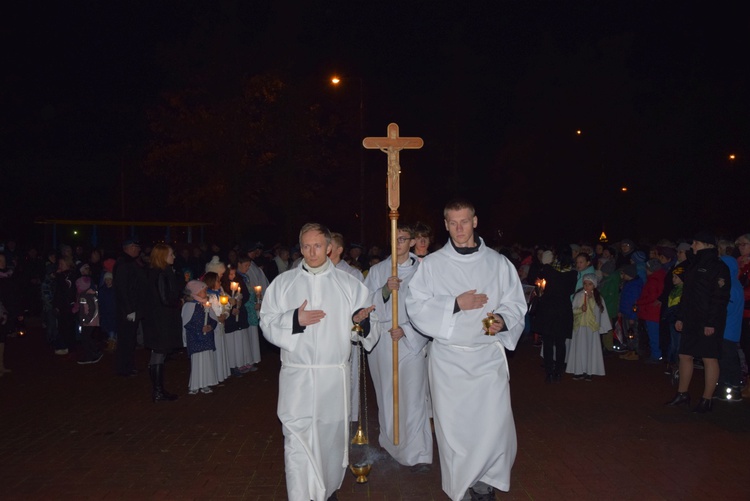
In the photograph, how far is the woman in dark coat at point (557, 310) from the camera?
33.4 feet

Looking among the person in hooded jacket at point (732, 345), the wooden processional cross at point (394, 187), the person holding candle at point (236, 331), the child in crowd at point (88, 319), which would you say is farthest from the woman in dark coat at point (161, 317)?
the person in hooded jacket at point (732, 345)

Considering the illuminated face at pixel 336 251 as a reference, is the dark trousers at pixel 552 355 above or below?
below

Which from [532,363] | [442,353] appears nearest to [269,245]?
[532,363]

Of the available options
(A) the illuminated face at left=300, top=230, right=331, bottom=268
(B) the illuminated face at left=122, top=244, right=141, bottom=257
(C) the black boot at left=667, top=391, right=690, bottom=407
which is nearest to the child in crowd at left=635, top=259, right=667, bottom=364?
(C) the black boot at left=667, top=391, right=690, bottom=407

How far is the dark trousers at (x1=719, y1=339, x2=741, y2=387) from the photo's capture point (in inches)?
348

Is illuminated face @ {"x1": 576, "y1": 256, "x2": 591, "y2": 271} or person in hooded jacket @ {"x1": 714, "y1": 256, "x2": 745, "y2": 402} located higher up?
illuminated face @ {"x1": 576, "y1": 256, "x2": 591, "y2": 271}

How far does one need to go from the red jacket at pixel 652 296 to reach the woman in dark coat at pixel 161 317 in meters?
7.23

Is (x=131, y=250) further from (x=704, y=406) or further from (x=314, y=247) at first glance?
(x=704, y=406)

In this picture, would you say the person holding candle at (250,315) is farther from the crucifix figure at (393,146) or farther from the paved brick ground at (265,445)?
the crucifix figure at (393,146)

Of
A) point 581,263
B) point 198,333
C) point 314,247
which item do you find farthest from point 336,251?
point 581,263

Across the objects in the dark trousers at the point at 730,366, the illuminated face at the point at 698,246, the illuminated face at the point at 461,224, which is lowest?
the dark trousers at the point at 730,366

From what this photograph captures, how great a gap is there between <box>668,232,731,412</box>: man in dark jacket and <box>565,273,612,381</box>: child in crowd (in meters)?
2.21

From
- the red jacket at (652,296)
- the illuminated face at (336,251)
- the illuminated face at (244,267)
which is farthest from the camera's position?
the illuminated face at (244,267)

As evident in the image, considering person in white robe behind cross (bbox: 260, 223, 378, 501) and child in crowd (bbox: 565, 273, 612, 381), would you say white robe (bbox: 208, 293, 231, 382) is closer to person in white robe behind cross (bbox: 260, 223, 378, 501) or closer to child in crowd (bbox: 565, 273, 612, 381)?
person in white robe behind cross (bbox: 260, 223, 378, 501)
